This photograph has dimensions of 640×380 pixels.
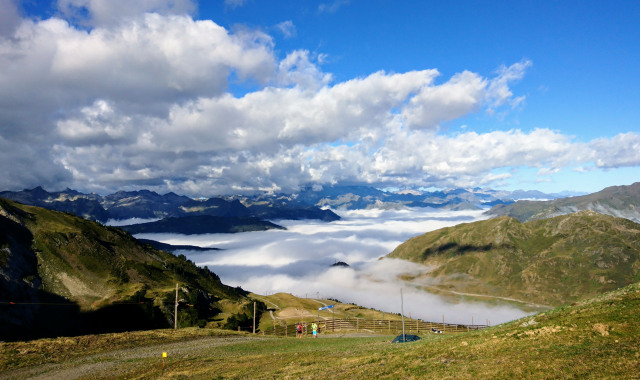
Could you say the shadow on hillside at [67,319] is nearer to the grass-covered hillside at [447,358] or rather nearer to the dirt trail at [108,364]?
the dirt trail at [108,364]

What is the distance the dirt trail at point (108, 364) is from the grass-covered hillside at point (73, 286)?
178 ft

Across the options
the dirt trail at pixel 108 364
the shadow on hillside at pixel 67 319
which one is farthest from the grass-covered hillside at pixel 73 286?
the dirt trail at pixel 108 364

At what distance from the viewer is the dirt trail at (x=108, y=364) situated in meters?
31.8

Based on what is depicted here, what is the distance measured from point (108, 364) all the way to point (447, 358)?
115ft

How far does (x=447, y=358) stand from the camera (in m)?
23.2

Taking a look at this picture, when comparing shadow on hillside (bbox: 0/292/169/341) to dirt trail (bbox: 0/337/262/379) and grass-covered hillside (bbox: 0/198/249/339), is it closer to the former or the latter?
grass-covered hillside (bbox: 0/198/249/339)

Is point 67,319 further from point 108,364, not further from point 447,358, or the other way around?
point 447,358

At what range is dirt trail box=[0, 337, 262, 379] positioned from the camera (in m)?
31.8

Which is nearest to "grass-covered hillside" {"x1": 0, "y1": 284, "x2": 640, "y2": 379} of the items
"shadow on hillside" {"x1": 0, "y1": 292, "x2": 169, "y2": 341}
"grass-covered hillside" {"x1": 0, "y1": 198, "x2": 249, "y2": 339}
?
"grass-covered hillside" {"x1": 0, "y1": 198, "x2": 249, "y2": 339}

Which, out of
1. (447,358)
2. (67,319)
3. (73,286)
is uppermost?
(447,358)

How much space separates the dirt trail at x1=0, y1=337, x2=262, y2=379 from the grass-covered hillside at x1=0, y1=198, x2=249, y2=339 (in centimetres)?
5431

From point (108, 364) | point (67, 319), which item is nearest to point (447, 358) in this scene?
point (108, 364)

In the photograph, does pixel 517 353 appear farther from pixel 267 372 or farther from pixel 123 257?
pixel 123 257

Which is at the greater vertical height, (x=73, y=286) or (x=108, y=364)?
(x=73, y=286)
